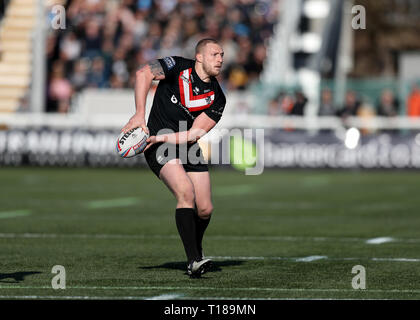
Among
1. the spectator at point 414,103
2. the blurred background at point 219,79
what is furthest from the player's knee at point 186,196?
the spectator at point 414,103

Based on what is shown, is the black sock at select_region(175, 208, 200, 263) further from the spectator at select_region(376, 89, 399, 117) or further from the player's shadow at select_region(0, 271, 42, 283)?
the spectator at select_region(376, 89, 399, 117)

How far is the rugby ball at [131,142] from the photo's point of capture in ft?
29.3

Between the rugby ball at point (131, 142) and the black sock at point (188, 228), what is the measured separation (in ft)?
2.51

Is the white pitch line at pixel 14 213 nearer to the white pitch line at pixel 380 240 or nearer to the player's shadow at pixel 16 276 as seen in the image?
the white pitch line at pixel 380 240

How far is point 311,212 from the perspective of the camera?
54.3 ft

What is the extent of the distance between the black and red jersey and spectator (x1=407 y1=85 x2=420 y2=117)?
19988 millimetres

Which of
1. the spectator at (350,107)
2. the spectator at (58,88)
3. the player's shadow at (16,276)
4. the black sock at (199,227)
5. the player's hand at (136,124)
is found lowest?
the player's shadow at (16,276)

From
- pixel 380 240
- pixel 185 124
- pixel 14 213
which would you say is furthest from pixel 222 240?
pixel 14 213

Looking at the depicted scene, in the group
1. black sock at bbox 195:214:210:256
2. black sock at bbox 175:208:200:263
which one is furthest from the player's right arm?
black sock at bbox 195:214:210:256

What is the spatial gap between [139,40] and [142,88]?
23.0 m

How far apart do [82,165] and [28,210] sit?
1189 centimetres

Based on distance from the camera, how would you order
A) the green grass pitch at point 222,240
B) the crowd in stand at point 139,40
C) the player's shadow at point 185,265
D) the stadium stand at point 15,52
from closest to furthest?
the green grass pitch at point 222,240 → the player's shadow at point 185,265 → the crowd in stand at point 139,40 → the stadium stand at point 15,52
